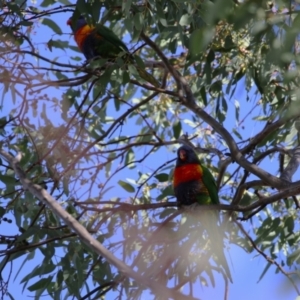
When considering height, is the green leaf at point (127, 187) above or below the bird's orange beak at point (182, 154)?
below

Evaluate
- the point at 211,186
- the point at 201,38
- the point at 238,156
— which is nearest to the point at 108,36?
the point at 211,186

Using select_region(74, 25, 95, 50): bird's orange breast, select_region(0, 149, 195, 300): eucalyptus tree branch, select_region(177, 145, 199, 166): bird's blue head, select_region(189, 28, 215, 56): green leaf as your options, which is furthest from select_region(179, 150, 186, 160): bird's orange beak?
select_region(189, 28, 215, 56): green leaf

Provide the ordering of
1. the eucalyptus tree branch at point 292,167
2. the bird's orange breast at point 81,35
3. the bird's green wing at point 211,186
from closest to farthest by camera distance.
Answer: the eucalyptus tree branch at point 292,167 < the bird's green wing at point 211,186 < the bird's orange breast at point 81,35

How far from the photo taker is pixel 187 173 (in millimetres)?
3182

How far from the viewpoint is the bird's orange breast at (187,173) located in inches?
122

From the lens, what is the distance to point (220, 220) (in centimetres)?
277

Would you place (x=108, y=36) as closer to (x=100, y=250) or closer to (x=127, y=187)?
(x=127, y=187)

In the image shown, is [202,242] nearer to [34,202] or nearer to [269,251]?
[34,202]

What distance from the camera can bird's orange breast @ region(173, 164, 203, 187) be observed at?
3.11m

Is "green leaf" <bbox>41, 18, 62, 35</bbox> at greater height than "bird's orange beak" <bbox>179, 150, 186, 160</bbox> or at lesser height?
Answer: greater

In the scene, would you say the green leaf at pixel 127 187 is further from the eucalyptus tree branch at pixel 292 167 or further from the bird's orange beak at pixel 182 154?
the eucalyptus tree branch at pixel 292 167

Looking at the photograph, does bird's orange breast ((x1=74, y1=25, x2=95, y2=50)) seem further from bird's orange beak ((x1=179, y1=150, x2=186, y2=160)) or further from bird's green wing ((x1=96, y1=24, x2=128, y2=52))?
bird's orange beak ((x1=179, y1=150, x2=186, y2=160))

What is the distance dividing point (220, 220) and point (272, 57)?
1864mm

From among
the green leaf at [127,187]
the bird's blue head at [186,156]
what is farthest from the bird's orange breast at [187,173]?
the green leaf at [127,187]
